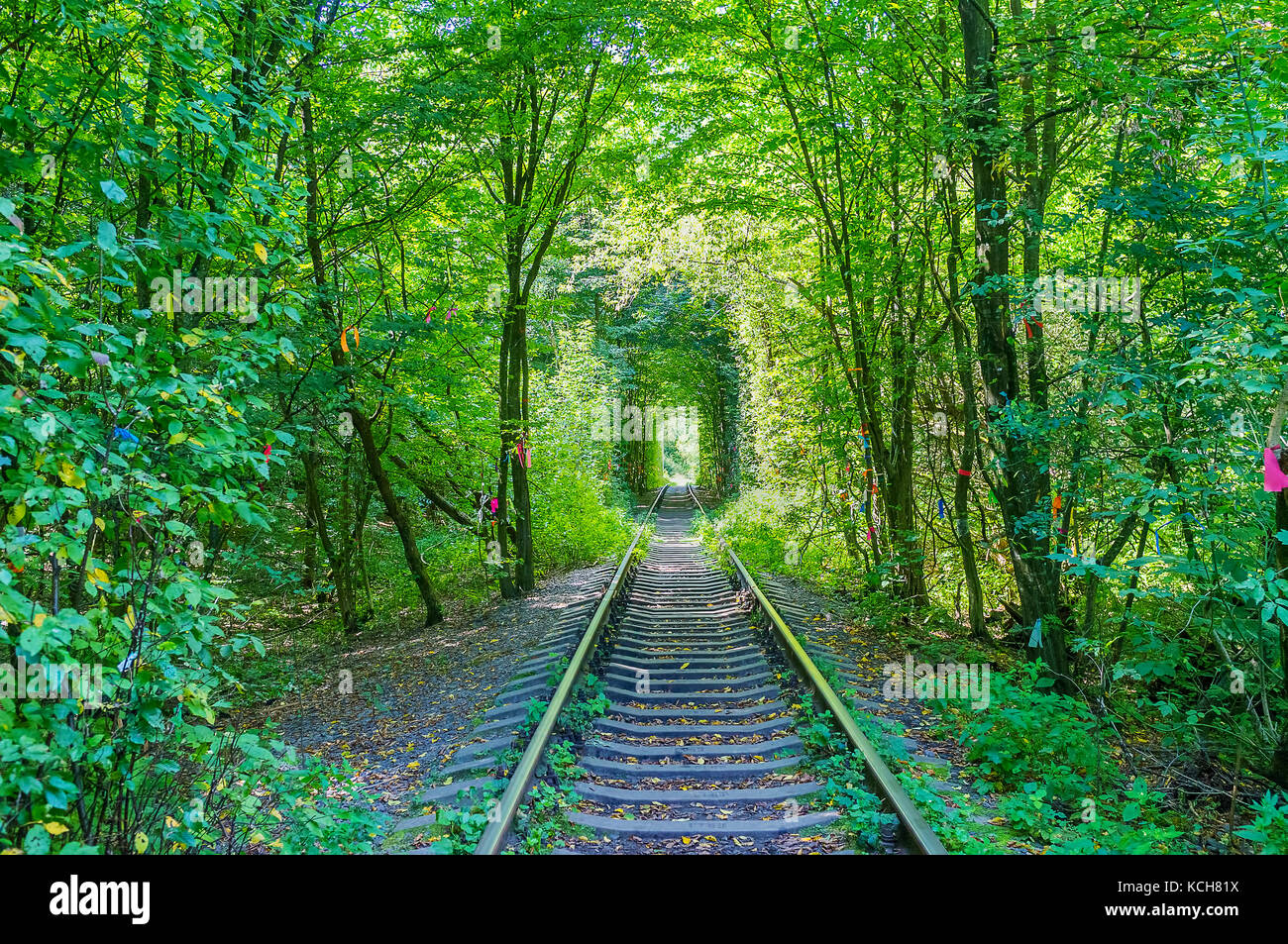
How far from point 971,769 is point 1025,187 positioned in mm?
4699

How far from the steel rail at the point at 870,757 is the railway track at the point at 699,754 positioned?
10mm

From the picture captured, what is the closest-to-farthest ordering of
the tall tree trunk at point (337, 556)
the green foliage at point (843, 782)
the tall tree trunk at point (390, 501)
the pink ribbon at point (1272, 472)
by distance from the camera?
the pink ribbon at point (1272, 472), the green foliage at point (843, 782), the tall tree trunk at point (390, 501), the tall tree trunk at point (337, 556)

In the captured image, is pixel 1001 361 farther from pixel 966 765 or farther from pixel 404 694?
pixel 404 694

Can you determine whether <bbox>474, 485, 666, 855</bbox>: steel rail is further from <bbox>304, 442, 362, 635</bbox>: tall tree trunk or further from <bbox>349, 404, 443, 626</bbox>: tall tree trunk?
<bbox>304, 442, 362, 635</bbox>: tall tree trunk

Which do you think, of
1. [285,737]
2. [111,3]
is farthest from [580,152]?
[285,737]

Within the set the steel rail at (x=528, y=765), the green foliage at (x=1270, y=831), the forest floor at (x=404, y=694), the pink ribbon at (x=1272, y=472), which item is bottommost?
the forest floor at (x=404, y=694)

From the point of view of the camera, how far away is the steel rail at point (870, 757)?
347 cm

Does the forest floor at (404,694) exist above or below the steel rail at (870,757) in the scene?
below

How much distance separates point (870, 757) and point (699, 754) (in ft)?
3.76

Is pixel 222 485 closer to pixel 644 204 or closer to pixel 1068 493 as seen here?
pixel 1068 493

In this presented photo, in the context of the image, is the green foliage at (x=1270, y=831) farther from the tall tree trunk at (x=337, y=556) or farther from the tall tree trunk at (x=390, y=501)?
the tall tree trunk at (x=337, y=556)

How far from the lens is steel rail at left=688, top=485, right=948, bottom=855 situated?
3475 mm

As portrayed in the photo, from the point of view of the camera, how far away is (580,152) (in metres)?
10.5

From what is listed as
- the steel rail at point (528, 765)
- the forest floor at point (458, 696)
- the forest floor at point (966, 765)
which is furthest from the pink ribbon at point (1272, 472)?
the steel rail at point (528, 765)
